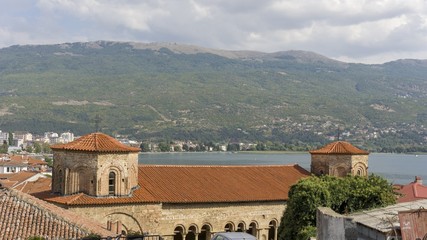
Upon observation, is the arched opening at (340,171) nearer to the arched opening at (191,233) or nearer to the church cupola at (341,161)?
the church cupola at (341,161)

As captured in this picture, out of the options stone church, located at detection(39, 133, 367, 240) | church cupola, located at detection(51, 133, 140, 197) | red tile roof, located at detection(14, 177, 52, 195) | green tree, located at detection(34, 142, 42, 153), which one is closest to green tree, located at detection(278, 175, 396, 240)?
stone church, located at detection(39, 133, 367, 240)

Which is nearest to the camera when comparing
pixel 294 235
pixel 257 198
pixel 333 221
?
pixel 333 221

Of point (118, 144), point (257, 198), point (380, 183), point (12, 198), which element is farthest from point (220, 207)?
point (12, 198)

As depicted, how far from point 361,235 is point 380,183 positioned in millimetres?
17799

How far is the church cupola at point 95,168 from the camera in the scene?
30.6 meters

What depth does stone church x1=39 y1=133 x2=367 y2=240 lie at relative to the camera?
100ft

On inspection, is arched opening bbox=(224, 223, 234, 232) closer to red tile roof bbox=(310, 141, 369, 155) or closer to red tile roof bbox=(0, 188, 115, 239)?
red tile roof bbox=(310, 141, 369, 155)

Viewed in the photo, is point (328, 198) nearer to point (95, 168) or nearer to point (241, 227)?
point (241, 227)

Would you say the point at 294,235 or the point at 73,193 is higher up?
the point at 73,193

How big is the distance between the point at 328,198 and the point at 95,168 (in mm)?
12616

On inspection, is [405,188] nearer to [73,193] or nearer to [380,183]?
[380,183]

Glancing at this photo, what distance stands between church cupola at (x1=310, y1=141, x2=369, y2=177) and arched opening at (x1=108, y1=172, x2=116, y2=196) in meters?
16.8

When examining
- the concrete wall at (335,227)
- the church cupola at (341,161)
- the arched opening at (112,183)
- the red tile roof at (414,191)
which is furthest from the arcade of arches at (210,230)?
the concrete wall at (335,227)

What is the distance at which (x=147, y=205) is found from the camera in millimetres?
31188
